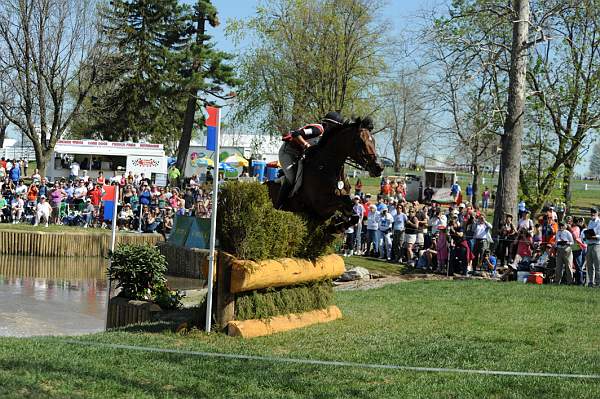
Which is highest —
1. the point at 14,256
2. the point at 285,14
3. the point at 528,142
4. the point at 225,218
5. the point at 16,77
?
the point at 285,14

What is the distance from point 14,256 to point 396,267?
1488 centimetres

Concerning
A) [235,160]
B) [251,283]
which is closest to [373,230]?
[251,283]

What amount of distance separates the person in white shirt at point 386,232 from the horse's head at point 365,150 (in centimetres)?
1247

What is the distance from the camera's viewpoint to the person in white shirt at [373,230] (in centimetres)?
2589

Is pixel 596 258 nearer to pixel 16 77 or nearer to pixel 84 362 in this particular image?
pixel 84 362

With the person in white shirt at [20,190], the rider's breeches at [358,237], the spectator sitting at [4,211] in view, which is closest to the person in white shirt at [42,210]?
the spectator sitting at [4,211]

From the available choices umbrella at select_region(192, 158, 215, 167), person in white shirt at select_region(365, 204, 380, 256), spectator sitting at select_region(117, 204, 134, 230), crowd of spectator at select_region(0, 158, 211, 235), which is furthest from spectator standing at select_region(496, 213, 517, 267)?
umbrella at select_region(192, 158, 215, 167)

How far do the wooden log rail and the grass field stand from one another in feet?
62.0

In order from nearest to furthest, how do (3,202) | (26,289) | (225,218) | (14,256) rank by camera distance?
(225,218)
(26,289)
(14,256)
(3,202)

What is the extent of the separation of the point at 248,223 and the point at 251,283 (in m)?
0.88

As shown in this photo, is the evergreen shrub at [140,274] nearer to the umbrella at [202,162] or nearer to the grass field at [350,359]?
the grass field at [350,359]

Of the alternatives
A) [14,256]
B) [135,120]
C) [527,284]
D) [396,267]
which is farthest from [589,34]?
[135,120]

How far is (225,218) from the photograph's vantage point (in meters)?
11.5

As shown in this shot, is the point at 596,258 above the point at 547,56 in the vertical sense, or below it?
below
